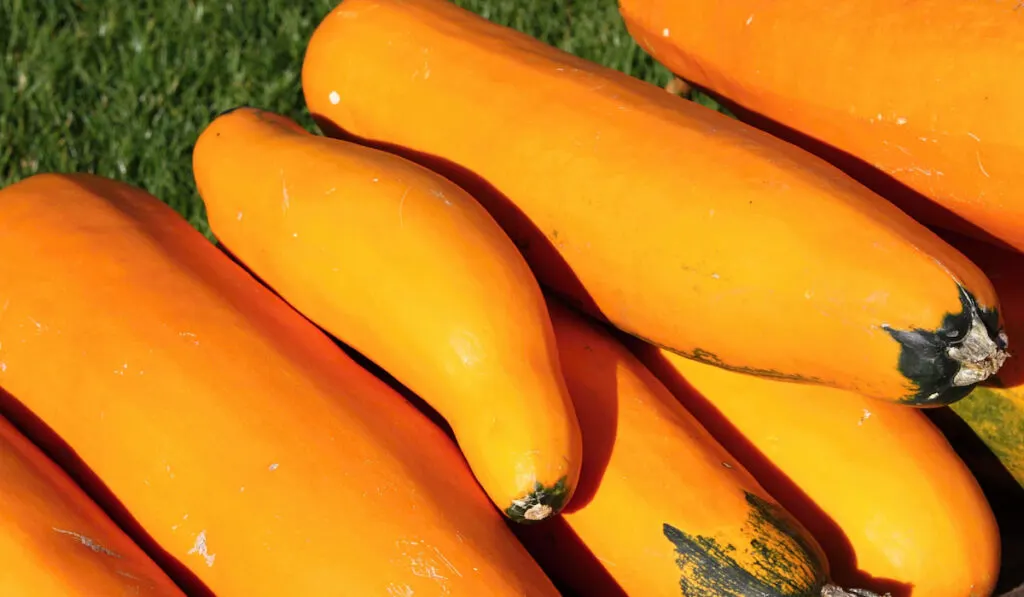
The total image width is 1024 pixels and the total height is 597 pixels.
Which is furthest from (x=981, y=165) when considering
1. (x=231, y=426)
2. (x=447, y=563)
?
(x=231, y=426)

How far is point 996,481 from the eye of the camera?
1629 mm

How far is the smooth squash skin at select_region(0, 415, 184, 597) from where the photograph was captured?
43.8 inches

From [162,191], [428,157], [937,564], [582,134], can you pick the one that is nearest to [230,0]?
[162,191]

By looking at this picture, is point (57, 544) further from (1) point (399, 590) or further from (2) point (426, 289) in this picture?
(2) point (426, 289)

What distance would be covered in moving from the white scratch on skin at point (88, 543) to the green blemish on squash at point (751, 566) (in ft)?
2.11

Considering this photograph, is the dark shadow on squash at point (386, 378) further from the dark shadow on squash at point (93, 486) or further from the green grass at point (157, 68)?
the green grass at point (157, 68)

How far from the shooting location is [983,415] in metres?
1.55

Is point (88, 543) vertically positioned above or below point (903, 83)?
below

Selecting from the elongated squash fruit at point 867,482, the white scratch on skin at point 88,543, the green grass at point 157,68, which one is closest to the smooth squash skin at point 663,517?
the elongated squash fruit at point 867,482

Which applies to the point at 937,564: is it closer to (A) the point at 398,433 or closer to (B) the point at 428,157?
(A) the point at 398,433

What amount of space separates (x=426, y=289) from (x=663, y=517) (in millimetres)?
396

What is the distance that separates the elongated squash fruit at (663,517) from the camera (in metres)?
1.21

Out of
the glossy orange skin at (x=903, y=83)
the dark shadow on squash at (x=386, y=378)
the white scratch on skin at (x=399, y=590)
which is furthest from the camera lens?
the dark shadow on squash at (x=386, y=378)

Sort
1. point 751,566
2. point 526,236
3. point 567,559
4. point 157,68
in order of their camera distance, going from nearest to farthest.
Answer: point 751,566
point 567,559
point 526,236
point 157,68
